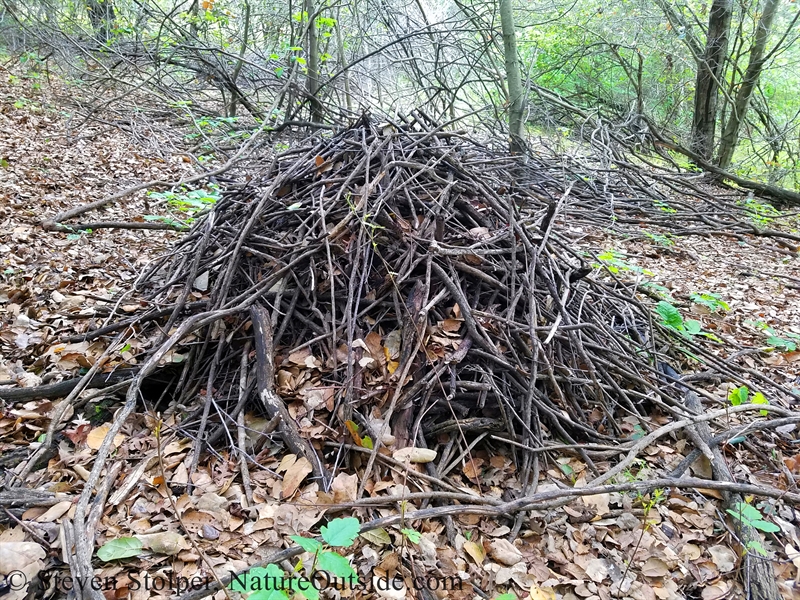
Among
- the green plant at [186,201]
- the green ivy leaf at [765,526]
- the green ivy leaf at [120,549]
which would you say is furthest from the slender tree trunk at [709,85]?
the green ivy leaf at [120,549]

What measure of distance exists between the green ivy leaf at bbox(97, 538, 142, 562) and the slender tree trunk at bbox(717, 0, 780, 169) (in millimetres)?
10221

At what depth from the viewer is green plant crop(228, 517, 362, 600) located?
122cm

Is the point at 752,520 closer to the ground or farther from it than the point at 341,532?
closer to the ground

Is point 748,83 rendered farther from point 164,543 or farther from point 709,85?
point 164,543

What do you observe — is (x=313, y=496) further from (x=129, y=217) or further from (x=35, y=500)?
(x=129, y=217)

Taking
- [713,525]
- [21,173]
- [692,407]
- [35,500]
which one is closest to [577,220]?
[692,407]

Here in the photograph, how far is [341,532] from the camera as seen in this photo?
1.33 m

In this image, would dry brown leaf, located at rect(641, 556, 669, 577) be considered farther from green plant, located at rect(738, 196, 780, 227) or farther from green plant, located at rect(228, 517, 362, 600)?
green plant, located at rect(738, 196, 780, 227)

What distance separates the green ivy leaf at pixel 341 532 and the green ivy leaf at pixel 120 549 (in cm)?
73

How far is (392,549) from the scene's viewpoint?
5.52 feet

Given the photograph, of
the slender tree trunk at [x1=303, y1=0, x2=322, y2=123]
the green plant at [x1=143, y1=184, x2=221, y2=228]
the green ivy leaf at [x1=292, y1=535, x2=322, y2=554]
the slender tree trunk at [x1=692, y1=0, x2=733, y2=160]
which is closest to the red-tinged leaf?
the green ivy leaf at [x1=292, y1=535, x2=322, y2=554]

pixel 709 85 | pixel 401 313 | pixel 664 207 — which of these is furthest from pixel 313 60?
pixel 709 85

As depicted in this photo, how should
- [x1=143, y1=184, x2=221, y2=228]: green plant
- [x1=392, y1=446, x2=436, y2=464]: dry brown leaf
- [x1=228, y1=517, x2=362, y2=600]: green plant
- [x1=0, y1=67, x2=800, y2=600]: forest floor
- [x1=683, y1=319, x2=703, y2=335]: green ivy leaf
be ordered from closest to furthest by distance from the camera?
1. [x1=228, y1=517, x2=362, y2=600]: green plant
2. [x1=0, y1=67, x2=800, y2=600]: forest floor
3. [x1=392, y1=446, x2=436, y2=464]: dry brown leaf
4. [x1=683, y1=319, x2=703, y2=335]: green ivy leaf
5. [x1=143, y1=184, x2=221, y2=228]: green plant

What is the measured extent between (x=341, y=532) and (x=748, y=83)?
10.1 meters
